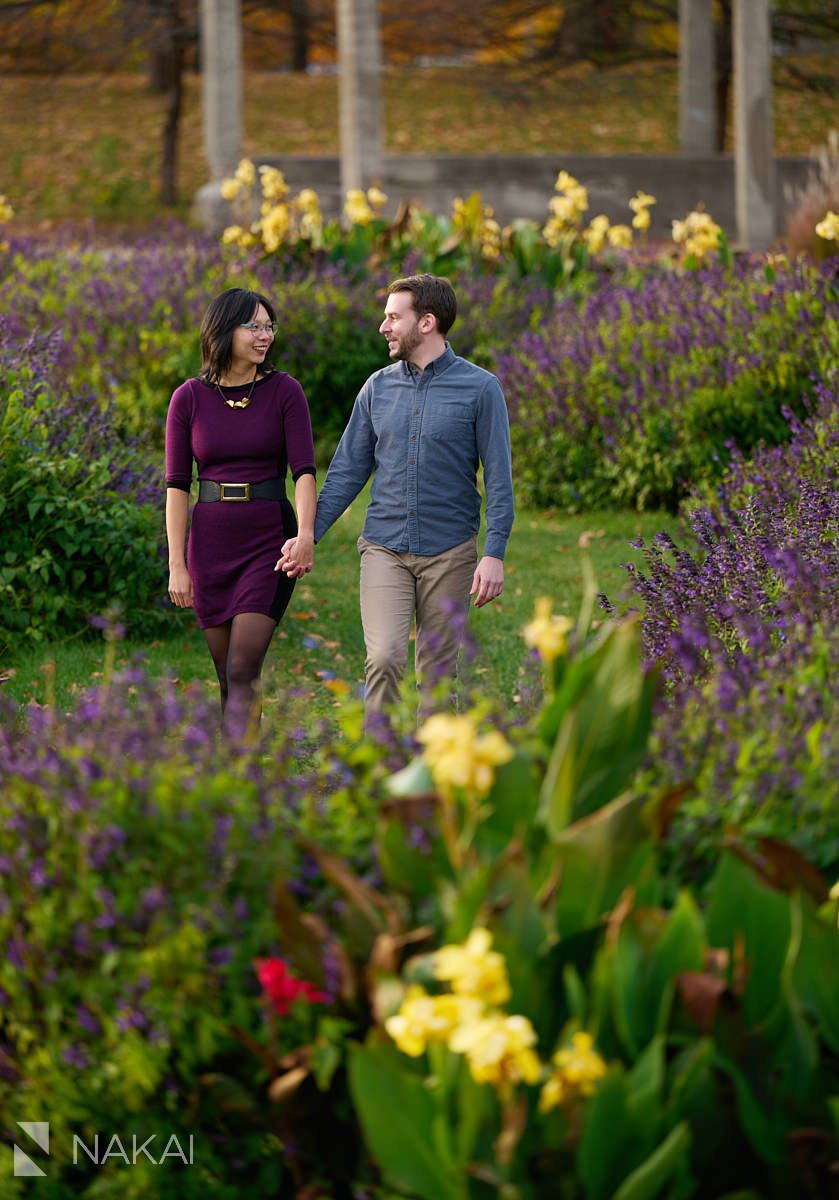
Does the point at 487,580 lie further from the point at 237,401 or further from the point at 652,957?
the point at 652,957


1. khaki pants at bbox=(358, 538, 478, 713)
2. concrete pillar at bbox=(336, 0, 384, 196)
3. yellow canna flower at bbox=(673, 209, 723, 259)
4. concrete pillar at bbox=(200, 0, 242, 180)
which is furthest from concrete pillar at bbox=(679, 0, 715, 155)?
khaki pants at bbox=(358, 538, 478, 713)

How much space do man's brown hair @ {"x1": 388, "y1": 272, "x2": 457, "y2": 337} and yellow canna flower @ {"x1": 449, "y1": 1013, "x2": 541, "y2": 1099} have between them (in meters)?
3.46

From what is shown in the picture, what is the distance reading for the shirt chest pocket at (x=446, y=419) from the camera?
5.36 m

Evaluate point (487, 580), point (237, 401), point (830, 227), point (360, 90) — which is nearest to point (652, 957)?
point (487, 580)

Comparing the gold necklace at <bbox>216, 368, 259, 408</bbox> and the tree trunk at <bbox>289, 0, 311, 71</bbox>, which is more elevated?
the tree trunk at <bbox>289, 0, 311, 71</bbox>

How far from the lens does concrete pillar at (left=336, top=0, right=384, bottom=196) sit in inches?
752

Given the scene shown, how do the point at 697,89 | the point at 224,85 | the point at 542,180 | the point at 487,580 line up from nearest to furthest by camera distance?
the point at 487,580 → the point at 224,85 → the point at 542,180 → the point at 697,89

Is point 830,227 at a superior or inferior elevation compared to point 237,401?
superior

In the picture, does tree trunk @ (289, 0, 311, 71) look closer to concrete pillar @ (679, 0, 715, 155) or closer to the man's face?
concrete pillar @ (679, 0, 715, 155)

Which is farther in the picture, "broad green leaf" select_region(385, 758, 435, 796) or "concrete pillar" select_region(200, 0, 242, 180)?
"concrete pillar" select_region(200, 0, 242, 180)

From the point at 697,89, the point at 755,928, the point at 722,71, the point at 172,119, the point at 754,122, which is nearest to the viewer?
the point at 755,928

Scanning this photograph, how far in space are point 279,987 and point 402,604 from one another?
2.88 m

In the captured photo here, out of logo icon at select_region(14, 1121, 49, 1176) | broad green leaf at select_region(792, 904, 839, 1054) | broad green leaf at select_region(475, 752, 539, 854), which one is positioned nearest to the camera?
broad green leaf at select_region(792, 904, 839, 1054)

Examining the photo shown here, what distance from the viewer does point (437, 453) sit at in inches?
212
